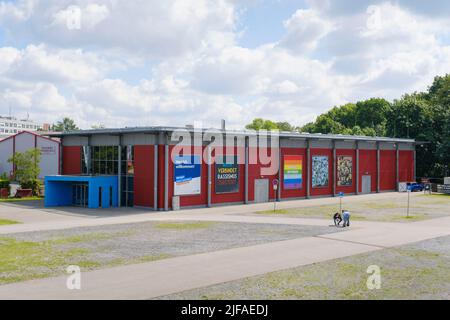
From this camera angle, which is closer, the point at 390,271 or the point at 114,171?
the point at 390,271

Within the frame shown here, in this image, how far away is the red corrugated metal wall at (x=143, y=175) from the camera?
40844mm

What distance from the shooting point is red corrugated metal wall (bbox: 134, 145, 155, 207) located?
134ft

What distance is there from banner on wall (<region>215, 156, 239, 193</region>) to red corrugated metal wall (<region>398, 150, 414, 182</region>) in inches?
1119

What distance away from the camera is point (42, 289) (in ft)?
52.6

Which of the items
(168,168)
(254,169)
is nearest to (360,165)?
(254,169)

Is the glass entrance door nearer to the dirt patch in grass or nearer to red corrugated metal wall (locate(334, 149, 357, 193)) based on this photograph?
the dirt patch in grass

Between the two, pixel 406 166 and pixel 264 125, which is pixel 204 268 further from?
pixel 264 125

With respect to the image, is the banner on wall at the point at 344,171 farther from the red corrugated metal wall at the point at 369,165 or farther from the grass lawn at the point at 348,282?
the grass lawn at the point at 348,282

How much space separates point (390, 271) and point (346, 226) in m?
12.2

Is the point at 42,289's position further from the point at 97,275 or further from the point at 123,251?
the point at 123,251

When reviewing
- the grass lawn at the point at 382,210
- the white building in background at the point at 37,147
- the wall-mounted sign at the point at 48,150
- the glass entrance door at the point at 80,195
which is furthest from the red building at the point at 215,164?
the wall-mounted sign at the point at 48,150

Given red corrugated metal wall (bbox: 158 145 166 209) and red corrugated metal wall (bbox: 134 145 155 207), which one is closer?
red corrugated metal wall (bbox: 158 145 166 209)

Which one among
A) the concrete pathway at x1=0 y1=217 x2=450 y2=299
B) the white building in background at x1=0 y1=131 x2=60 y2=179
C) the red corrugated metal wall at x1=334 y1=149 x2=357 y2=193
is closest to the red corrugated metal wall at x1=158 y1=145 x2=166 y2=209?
the concrete pathway at x1=0 y1=217 x2=450 y2=299

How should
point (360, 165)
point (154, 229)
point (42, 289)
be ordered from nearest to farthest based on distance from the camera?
point (42, 289) < point (154, 229) < point (360, 165)
